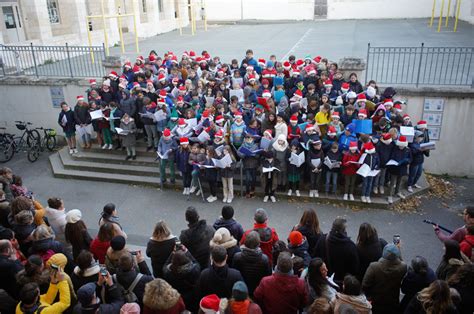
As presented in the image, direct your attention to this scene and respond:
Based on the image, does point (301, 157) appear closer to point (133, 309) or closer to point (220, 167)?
point (220, 167)

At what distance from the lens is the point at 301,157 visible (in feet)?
32.0

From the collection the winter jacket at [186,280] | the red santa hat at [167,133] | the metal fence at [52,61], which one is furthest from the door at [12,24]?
the winter jacket at [186,280]

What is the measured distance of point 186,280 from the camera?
16.5ft

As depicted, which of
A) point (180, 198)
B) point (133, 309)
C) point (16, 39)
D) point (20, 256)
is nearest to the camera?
point (133, 309)

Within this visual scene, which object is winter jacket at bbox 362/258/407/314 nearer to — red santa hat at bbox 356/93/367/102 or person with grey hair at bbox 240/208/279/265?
person with grey hair at bbox 240/208/279/265

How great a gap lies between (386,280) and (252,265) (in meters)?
1.67

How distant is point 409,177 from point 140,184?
7235 millimetres

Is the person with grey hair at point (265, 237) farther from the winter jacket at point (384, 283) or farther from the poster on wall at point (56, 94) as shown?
the poster on wall at point (56, 94)

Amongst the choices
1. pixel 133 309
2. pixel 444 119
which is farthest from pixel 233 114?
pixel 133 309

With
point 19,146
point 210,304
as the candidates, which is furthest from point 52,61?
point 210,304

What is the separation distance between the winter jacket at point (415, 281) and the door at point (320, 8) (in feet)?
124

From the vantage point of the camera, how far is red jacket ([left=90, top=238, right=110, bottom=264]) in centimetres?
589

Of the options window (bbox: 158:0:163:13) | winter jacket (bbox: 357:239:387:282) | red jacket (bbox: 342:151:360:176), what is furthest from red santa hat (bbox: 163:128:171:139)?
window (bbox: 158:0:163:13)

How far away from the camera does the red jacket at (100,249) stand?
5.89 meters
